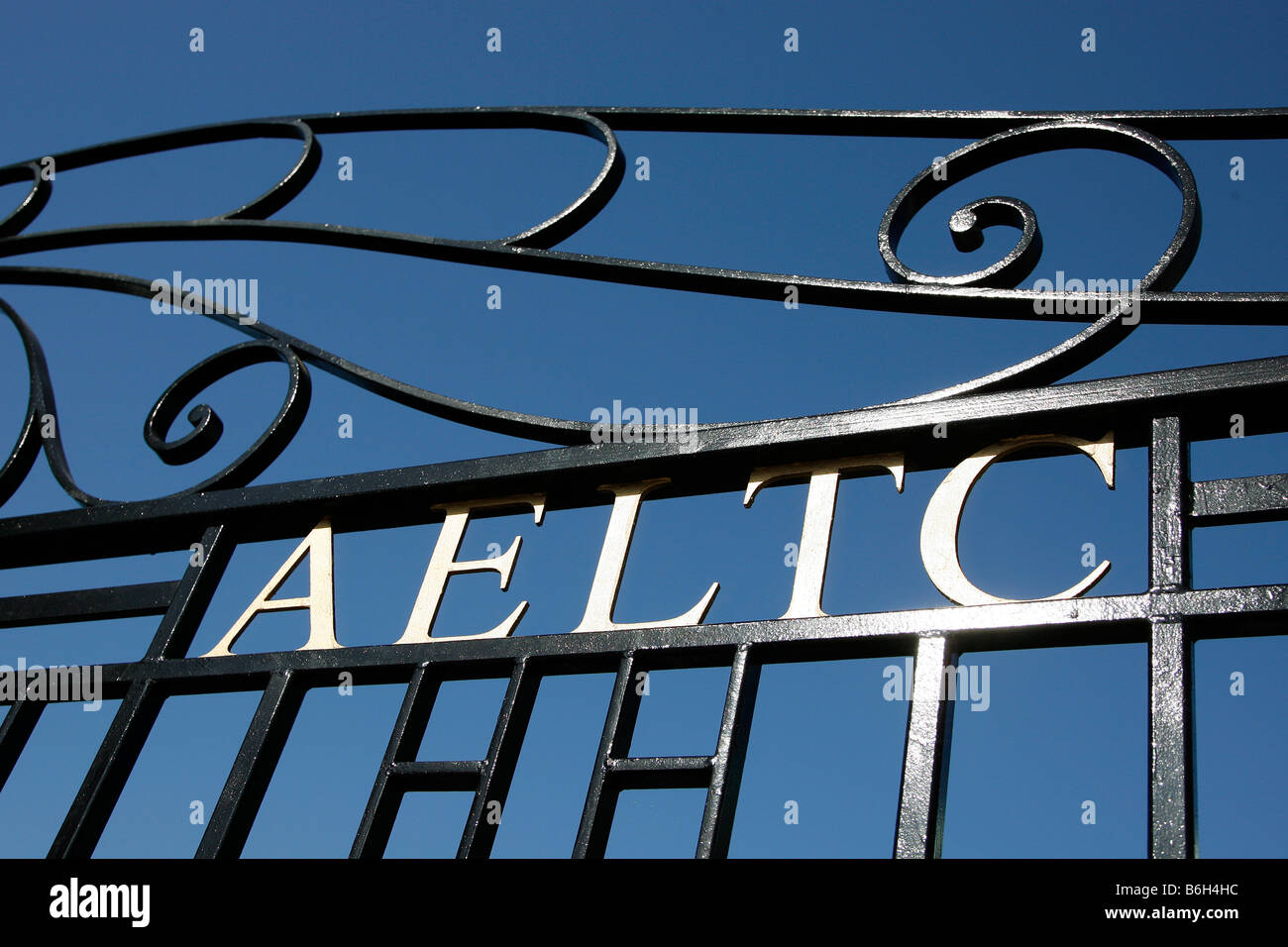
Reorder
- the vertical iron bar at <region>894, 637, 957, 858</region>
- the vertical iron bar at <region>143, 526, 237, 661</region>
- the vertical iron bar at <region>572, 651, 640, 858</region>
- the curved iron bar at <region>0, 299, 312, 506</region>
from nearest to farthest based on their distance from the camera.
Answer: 1. the vertical iron bar at <region>894, 637, 957, 858</region>
2. the vertical iron bar at <region>572, 651, 640, 858</region>
3. the vertical iron bar at <region>143, 526, 237, 661</region>
4. the curved iron bar at <region>0, 299, 312, 506</region>

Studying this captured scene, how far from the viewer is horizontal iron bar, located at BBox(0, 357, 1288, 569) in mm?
1797

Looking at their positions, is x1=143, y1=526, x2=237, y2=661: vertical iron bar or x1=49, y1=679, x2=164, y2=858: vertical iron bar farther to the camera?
x1=143, y1=526, x2=237, y2=661: vertical iron bar

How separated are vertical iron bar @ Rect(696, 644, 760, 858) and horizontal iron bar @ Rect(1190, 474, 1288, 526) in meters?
0.63

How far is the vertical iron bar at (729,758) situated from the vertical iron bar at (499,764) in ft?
1.04

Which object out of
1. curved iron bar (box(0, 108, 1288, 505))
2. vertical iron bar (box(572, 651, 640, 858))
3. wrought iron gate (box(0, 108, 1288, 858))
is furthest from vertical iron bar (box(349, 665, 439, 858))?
curved iron bar (box(0, 108, 1288, 505))

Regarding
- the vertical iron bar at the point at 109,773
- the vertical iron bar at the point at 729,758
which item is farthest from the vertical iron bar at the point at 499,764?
the vertical iron bar at the point at 109,773

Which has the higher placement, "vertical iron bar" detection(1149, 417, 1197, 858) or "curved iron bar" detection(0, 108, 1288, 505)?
"curved iron bar" detection(0, 108, 1288, 505)

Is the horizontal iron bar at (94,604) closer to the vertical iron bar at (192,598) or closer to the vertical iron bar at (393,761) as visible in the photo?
the vertical iron bar at (192,598)

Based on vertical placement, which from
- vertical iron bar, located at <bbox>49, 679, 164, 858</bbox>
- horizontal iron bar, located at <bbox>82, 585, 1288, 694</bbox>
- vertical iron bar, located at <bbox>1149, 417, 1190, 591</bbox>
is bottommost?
vertical iron bar, located at <bbox>49, 679, 164, 858</bbox>

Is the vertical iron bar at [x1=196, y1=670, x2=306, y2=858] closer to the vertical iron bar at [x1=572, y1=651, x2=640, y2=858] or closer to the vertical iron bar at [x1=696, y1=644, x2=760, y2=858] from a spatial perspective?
the vertical iron bar at [x1=572, y1=651, x2=640, y2=858]

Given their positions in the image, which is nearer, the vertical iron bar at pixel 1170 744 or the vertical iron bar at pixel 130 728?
the vertical iron bar at pixel 1170 744

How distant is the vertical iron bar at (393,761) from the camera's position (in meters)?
1.92

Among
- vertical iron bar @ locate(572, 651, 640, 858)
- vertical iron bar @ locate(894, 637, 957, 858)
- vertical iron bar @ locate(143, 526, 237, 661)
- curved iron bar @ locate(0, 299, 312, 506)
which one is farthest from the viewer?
curved iron bar @ locate(0, 299, 312, 506)
